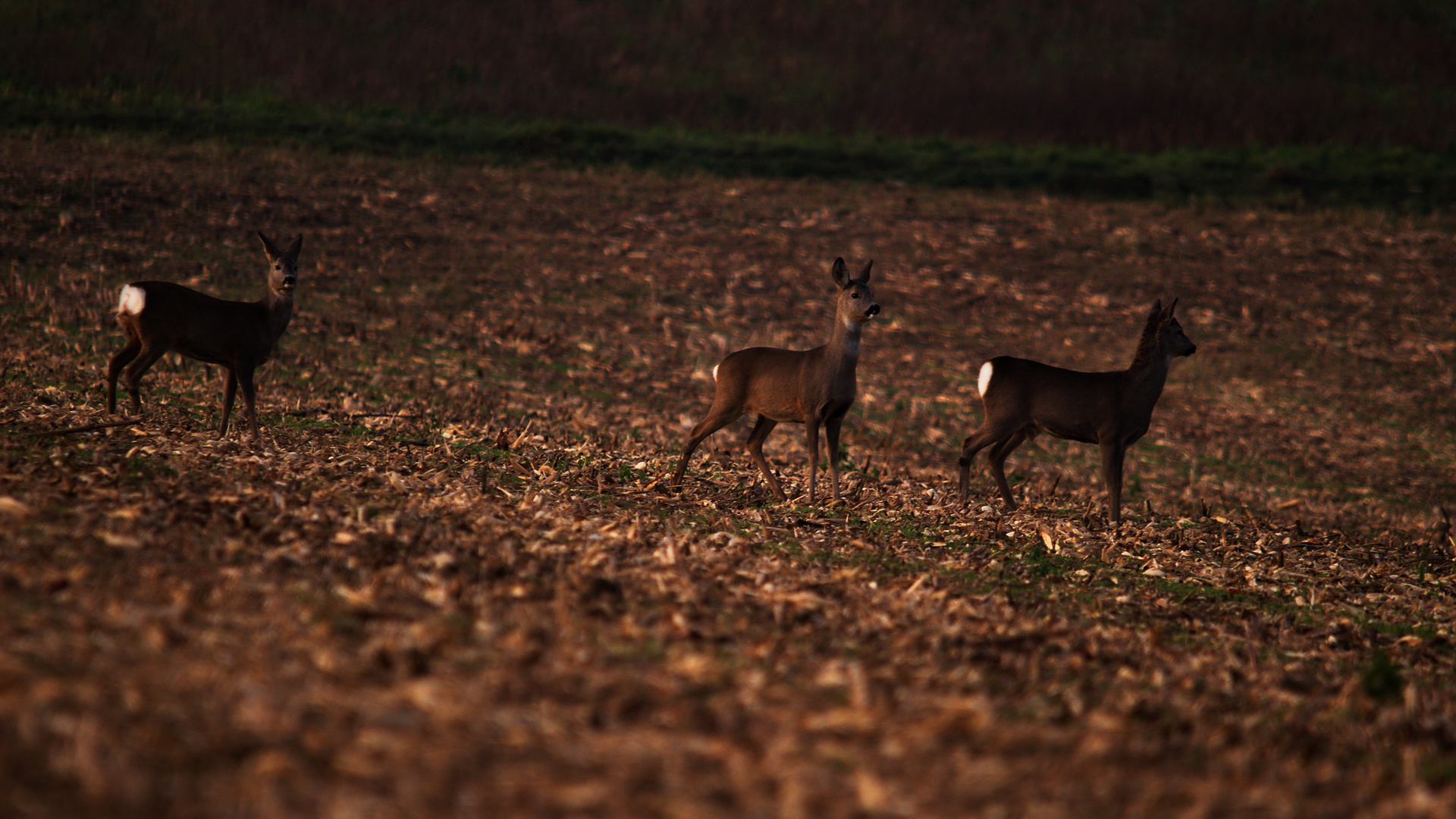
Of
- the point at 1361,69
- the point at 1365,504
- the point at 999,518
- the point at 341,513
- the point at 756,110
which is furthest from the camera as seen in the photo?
the point at 1361,69

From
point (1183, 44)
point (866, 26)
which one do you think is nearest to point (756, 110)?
point (866, 26)

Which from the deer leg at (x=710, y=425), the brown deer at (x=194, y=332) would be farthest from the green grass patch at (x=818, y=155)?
the deer leg at (x=710, y=425)

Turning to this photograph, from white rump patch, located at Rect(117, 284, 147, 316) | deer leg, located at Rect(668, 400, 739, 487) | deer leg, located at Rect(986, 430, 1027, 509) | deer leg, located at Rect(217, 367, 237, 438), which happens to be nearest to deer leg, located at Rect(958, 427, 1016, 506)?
deer leg, located at Rect(986, 430, 1027, 509)

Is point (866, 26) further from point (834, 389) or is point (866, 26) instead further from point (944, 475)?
point (834, 389)

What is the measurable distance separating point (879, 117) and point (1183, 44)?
1101 centimetres

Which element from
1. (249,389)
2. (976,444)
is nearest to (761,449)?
(976,444)

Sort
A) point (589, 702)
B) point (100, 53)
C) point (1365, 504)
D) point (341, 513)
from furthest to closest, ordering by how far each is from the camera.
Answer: point (100, 53)
point (1365, 504)
point (341, 513)
point (589, 702)

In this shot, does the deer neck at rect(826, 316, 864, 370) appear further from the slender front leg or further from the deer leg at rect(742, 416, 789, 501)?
the deer leg at rect(742, 416, 789, 501)

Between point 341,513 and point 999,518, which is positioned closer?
point 341,513

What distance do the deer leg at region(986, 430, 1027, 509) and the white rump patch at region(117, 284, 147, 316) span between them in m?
6.84

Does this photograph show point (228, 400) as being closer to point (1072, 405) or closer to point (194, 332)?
point (194, 332)

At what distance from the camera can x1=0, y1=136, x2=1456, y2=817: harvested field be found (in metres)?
3.42

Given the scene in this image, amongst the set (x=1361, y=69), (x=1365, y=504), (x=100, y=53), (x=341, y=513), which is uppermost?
(x=1361, y=69)

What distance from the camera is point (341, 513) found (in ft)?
21.0
